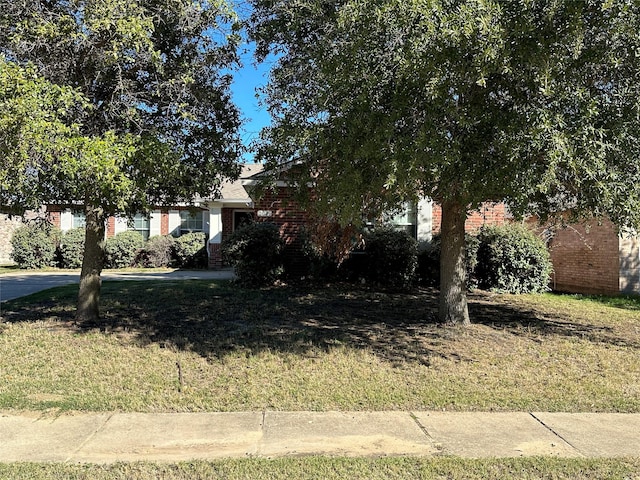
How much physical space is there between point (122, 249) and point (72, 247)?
2.04 meters

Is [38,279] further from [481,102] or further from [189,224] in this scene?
[481,102]

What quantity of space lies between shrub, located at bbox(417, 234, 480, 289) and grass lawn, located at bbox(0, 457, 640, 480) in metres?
9.42

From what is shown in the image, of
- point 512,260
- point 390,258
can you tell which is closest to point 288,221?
point 390,258

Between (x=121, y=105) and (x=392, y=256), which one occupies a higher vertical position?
(x=121, y=105)

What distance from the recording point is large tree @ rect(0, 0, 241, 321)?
6.08 metres

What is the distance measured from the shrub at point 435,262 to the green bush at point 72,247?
14.1 meters

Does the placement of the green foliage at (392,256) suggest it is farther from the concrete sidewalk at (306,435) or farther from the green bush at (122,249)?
the green bush at (122,249)

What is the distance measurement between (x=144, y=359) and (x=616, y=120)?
248 inches

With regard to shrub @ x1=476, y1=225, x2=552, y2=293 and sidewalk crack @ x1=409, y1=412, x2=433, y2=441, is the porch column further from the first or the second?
sidewalk crack @ x1=409, y1=412, x2=433, y2=441

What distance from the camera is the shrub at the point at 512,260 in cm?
1328

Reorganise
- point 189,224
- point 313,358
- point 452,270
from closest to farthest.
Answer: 1. point 313,358
2. point 452,270
3. point 189,224

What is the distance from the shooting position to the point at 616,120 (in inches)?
203

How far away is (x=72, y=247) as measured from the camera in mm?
20562

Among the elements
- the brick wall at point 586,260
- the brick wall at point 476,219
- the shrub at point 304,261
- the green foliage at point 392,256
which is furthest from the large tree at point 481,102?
the brick wall at point 586,260
